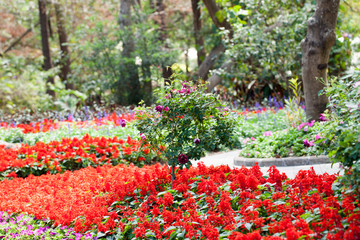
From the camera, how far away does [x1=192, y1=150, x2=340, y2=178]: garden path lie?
5035mm

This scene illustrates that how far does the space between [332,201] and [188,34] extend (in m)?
18.6

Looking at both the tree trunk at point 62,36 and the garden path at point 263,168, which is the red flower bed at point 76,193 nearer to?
the garden path at point 263,168

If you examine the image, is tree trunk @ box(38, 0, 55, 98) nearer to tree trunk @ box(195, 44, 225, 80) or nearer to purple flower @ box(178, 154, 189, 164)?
tree trunk @ box(195, 44, 225, 80)

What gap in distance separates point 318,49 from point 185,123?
3.84 meters

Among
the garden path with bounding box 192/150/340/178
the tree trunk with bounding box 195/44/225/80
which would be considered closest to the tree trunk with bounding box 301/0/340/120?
the garden path with bounding box 192/150/340/178

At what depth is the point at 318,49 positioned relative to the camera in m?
6.71

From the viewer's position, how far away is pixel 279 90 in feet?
42.5

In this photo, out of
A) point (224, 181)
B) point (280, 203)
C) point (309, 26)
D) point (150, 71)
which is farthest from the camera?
point (150, 71)

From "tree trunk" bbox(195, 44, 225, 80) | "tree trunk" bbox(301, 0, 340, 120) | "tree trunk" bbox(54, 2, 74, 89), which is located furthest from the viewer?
"tree trunk" bbox(54, 2, 74, 89)

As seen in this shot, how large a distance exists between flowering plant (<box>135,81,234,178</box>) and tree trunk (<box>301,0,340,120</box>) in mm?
3173

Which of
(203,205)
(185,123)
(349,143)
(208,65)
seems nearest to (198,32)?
(208,65)

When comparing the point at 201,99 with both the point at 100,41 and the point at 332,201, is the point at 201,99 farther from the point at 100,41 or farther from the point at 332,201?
the point at 100,41

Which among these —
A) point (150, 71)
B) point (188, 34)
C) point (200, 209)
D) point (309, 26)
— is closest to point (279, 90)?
point (150, 71)

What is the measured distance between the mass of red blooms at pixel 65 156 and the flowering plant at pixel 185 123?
2.25m
